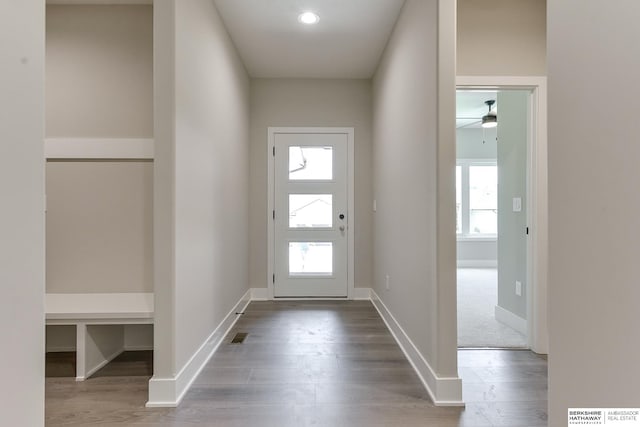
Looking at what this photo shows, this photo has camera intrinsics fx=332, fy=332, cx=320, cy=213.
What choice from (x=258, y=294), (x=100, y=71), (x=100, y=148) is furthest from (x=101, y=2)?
(x=258, y=294)

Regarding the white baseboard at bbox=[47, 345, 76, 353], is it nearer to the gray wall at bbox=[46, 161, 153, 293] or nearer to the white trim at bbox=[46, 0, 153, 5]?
the gray wall at bbox=[46, 161, 153, 293]

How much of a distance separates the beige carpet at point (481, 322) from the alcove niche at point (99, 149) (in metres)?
2.72

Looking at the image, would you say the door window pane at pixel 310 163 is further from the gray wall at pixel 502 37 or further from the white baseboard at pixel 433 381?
the white baseboard at pixel 433 381

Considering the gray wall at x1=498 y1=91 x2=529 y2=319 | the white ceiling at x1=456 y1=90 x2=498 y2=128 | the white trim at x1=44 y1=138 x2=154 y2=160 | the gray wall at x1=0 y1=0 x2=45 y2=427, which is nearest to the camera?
the gray wall at x1=0 y1=0 x2=45 y2=427

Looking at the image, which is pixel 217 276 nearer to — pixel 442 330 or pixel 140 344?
pixel 140 344

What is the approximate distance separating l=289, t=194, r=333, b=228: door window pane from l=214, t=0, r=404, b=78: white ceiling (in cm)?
152

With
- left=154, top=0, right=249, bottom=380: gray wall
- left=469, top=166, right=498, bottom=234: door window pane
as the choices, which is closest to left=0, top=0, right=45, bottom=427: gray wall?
left=154, top=0, right=249, bottom=380: gray wall

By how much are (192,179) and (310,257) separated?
2.34 meters

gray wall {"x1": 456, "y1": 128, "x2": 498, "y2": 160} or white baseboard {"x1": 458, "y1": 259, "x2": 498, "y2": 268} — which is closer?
white baseboard {"x1": 458, "y1": 259, "x2": 498, "y2": 268}

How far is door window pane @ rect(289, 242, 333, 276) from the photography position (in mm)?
4277

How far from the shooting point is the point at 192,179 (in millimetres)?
2205

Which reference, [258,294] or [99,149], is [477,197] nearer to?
[258,294]

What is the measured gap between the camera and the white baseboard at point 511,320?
294cm

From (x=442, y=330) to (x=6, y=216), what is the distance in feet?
6.43
